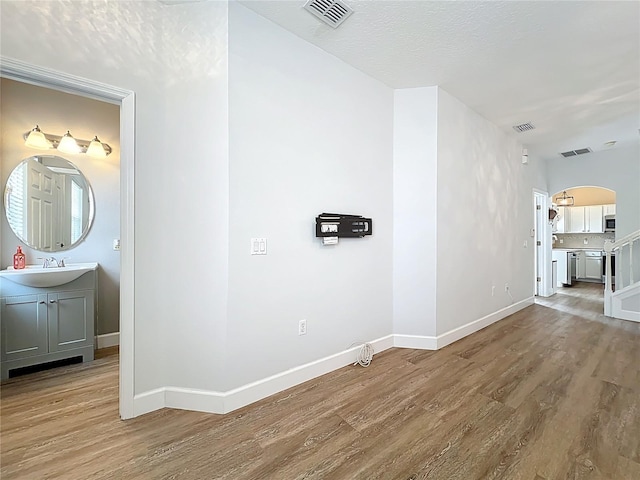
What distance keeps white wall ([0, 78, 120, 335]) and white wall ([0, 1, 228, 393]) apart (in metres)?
1.85

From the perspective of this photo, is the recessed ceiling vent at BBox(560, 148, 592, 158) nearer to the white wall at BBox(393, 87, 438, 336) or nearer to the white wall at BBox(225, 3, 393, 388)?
the white wall at BBox(393, 87, 438, 336)

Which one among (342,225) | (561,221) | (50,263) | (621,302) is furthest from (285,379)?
(561,221)

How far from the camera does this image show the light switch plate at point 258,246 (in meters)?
2.35

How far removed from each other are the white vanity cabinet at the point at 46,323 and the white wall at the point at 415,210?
3.19 m

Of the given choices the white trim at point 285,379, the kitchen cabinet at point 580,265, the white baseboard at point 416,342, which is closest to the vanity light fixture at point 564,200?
the kitchen cabinet at point 580,265

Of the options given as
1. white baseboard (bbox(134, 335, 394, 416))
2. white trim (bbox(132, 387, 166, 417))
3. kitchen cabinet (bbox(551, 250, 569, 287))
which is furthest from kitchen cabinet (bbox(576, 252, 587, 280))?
white trim (bbox(132, 387, 166, 417))

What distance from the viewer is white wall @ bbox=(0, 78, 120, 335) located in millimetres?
3033

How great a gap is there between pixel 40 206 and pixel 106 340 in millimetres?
1580

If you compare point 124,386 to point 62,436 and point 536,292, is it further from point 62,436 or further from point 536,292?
point 536,292

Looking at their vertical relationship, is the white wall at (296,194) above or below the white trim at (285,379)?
above

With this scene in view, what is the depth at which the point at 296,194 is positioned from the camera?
263 centimetres

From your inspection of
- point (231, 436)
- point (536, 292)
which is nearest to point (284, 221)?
point (231, 436)

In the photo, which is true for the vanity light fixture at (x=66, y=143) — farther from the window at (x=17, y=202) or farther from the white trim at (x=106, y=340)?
the white trim at (x=106, y=340)

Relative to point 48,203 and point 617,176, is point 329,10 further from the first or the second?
point 617,176
